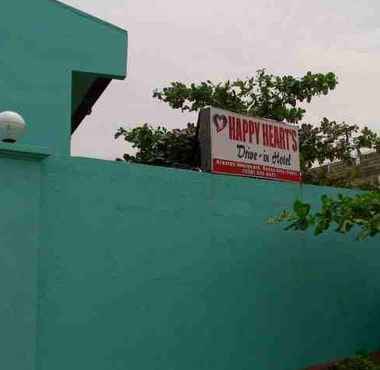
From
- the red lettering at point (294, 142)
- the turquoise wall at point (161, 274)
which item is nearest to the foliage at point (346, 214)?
the turquoise wall at point (161, 274)

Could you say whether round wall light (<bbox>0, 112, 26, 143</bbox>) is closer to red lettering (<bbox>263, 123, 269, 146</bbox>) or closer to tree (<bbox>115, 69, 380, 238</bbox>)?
red lettering (<bbox>263, 123, 269, 146</bbox>)

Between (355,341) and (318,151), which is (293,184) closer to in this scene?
(355,341)

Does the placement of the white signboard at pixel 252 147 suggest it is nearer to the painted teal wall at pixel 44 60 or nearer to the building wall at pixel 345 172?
the painted teal wall at pixel 44 60

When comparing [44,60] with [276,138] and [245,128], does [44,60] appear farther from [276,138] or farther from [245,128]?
[276,138]

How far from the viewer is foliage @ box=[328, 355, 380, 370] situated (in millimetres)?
7079

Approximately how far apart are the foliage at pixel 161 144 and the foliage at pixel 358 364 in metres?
4.06

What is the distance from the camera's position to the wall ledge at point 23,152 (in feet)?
15.8

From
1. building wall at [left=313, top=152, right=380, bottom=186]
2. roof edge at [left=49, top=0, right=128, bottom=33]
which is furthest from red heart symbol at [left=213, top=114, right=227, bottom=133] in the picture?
building wall at [left=313, top=152, right=380, bottom=186]

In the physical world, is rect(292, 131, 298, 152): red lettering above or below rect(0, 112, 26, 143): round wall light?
above

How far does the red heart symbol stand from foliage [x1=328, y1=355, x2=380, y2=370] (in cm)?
352

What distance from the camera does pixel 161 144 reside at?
11.5 meters

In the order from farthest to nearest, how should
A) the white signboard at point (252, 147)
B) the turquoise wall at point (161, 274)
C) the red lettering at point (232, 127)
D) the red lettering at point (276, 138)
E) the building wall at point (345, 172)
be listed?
the building wall at point (345, 172)
the red lettering at point (276, 138)
the red lettering at point (232, 127)
the white signboard at point (252, 147)
the turquoise wall at point (161, 274)

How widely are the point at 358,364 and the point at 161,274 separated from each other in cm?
308

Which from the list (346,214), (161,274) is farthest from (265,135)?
(161,274)
